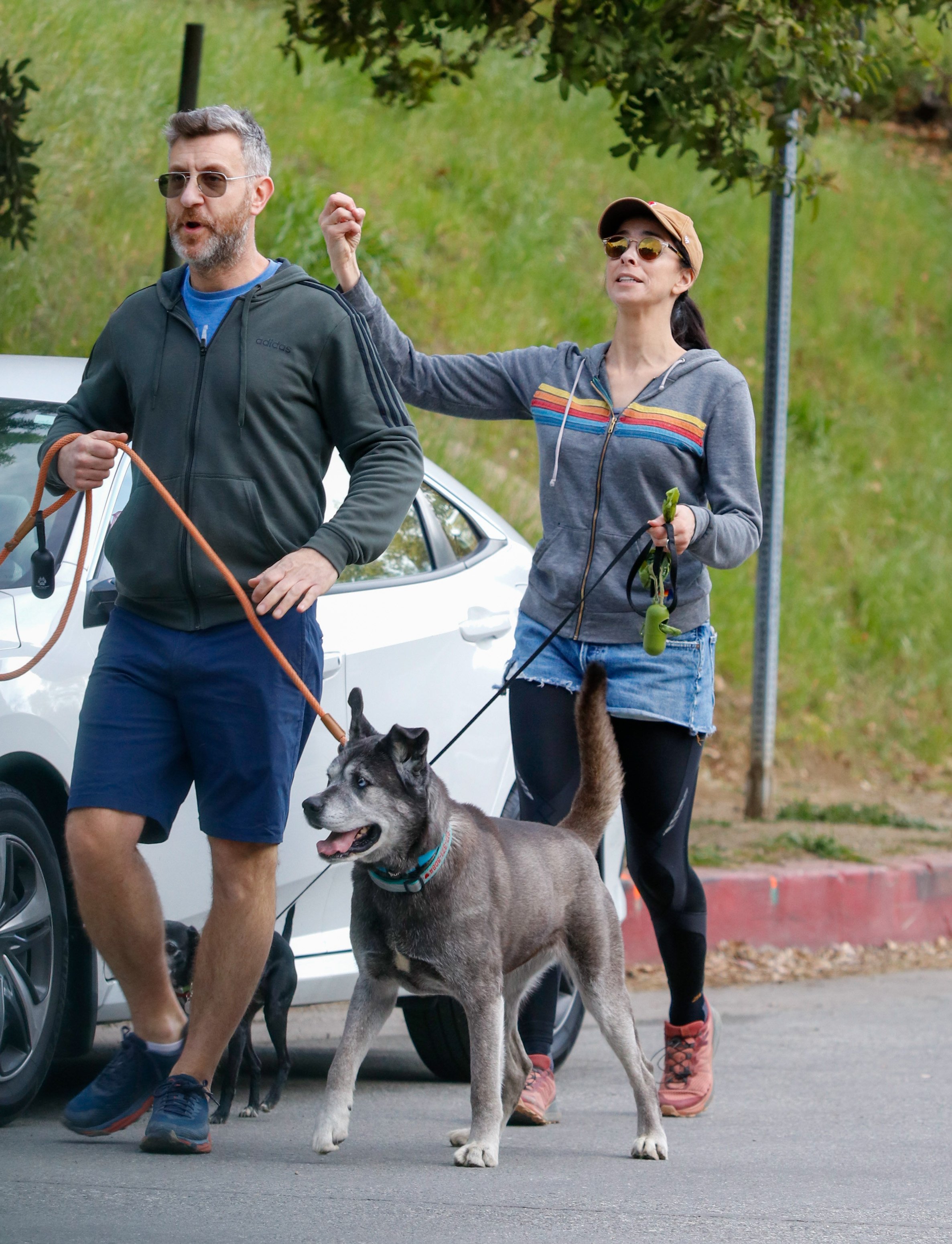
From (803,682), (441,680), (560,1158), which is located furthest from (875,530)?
(560,1158)

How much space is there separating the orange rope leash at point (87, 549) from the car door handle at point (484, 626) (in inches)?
44.2

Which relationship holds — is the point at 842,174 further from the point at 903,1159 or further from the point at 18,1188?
the point at 18,1188

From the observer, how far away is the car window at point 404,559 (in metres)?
4.96

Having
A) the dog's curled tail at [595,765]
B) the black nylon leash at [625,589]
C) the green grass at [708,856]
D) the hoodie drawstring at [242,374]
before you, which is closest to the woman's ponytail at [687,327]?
the black nylon leash at [625,589]

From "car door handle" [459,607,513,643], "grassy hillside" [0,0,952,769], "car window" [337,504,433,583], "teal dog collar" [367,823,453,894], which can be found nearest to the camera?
"teal dog collar" [367,823,453,894]

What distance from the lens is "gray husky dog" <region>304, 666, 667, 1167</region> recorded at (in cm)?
376

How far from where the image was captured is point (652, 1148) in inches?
161

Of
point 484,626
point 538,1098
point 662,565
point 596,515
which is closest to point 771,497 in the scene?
point 484,626

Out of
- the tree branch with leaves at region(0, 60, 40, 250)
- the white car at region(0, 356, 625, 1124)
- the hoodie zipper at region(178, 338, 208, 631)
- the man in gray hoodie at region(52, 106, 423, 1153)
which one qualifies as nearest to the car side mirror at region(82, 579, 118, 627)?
the white car at region(0, 356, 625, 1124)

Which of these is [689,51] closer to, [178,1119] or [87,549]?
[87,549]

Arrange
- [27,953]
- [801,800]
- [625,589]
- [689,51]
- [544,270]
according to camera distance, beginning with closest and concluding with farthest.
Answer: [27,953], [625,589], [689,51], [801,800], [544,270]

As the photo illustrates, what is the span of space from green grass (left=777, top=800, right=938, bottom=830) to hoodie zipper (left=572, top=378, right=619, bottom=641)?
4.84 meters

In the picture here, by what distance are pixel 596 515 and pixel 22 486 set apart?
1.49 meters

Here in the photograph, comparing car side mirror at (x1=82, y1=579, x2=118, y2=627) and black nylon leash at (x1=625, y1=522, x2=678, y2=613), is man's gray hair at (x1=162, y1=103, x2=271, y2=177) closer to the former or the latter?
car side mirror at (x1=82, y1=579, x2=118, y2=627)
